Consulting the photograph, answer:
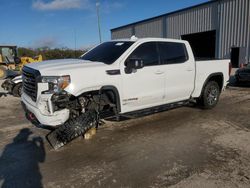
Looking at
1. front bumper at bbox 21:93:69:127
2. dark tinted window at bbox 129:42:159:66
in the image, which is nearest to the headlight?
front bumper at bbox 21:93:69:127

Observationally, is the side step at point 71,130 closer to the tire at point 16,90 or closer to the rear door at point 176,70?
the rear door at point 176,70

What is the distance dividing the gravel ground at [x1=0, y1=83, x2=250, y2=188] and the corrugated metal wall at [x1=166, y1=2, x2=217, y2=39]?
58.6 feet

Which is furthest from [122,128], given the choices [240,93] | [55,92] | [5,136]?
[240,93]

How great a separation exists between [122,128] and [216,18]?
19297 mm

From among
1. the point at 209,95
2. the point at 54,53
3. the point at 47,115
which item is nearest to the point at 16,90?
the point at 47,115

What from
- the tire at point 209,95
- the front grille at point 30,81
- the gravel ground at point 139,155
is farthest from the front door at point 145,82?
the tire at point 209,95

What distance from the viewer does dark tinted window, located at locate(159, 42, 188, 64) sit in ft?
20.4

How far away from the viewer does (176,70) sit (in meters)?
6.37

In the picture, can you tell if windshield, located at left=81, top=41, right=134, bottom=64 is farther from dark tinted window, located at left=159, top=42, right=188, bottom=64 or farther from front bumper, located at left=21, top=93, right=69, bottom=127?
front bumper, located at left=21, top=93, right=69, bottom=127

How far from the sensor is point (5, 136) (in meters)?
5.76

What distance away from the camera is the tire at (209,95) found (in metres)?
7.50

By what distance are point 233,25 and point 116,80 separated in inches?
738

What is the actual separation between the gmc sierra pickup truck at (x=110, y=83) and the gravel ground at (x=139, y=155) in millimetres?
536

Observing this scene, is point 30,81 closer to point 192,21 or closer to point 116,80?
point 116,80
